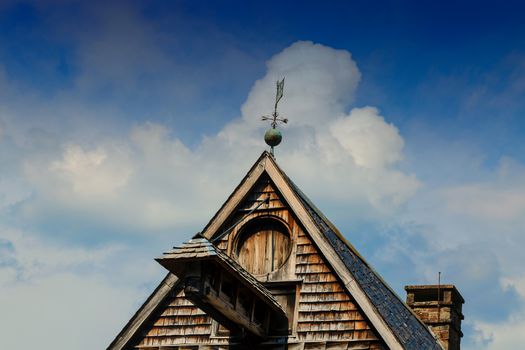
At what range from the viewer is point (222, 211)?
2028 cm

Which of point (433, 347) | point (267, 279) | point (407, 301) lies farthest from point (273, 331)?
point (407, 301)

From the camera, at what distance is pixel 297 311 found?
1914cm

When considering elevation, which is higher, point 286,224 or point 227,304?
point 286,224

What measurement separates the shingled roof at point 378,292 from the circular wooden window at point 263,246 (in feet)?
2.49

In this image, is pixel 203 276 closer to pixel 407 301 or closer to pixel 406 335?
pixel 406 335

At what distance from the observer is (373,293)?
1942 centimetres

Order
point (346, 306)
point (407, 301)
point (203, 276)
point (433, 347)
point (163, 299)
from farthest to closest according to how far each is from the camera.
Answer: point (407, 301), point (433, 347), point (163, 299), point (346, 306), point (203, 276)

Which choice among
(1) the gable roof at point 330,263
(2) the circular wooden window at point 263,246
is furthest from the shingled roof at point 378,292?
(2) the circular wooden window at point 263,246

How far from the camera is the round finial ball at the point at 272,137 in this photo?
2116 centimetres

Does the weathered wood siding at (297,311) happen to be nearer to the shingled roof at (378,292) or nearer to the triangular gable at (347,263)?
the triangular gable at (347,263)

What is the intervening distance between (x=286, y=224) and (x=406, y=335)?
3098 mm

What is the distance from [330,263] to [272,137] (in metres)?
3.37

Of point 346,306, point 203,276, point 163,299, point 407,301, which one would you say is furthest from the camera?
point 407,301

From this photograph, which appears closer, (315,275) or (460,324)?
(315,275)
